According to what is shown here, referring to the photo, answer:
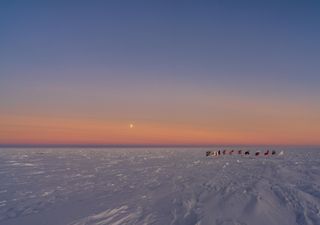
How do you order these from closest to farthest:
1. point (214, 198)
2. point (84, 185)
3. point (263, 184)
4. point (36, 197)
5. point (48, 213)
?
1. point (48, 213)
2. point (214, 198)
3. point (36, 197)
4. point (263, 184)
5. point (84, 185)

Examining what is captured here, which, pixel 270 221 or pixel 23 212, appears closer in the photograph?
pixel 270 221

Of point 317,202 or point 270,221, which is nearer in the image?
point 270,221

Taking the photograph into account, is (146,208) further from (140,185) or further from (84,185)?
(84,185)

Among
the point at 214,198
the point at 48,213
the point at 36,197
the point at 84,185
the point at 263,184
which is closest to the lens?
the point at 48,213

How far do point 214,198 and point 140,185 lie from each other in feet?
16.2

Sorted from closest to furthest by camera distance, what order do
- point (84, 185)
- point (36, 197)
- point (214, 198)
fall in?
A: point (214, 198), point (36, 197), point (84, 185)

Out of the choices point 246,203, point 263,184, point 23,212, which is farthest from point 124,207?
point 263,184

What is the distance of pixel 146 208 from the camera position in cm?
991

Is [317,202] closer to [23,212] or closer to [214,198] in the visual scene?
[214,198]

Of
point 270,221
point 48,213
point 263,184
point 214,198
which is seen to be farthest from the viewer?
point 263,184

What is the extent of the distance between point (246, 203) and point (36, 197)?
776cm

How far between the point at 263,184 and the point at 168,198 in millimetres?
5228

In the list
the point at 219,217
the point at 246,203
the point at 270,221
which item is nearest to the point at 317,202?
the point at 246,203

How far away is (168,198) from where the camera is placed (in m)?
11.5
